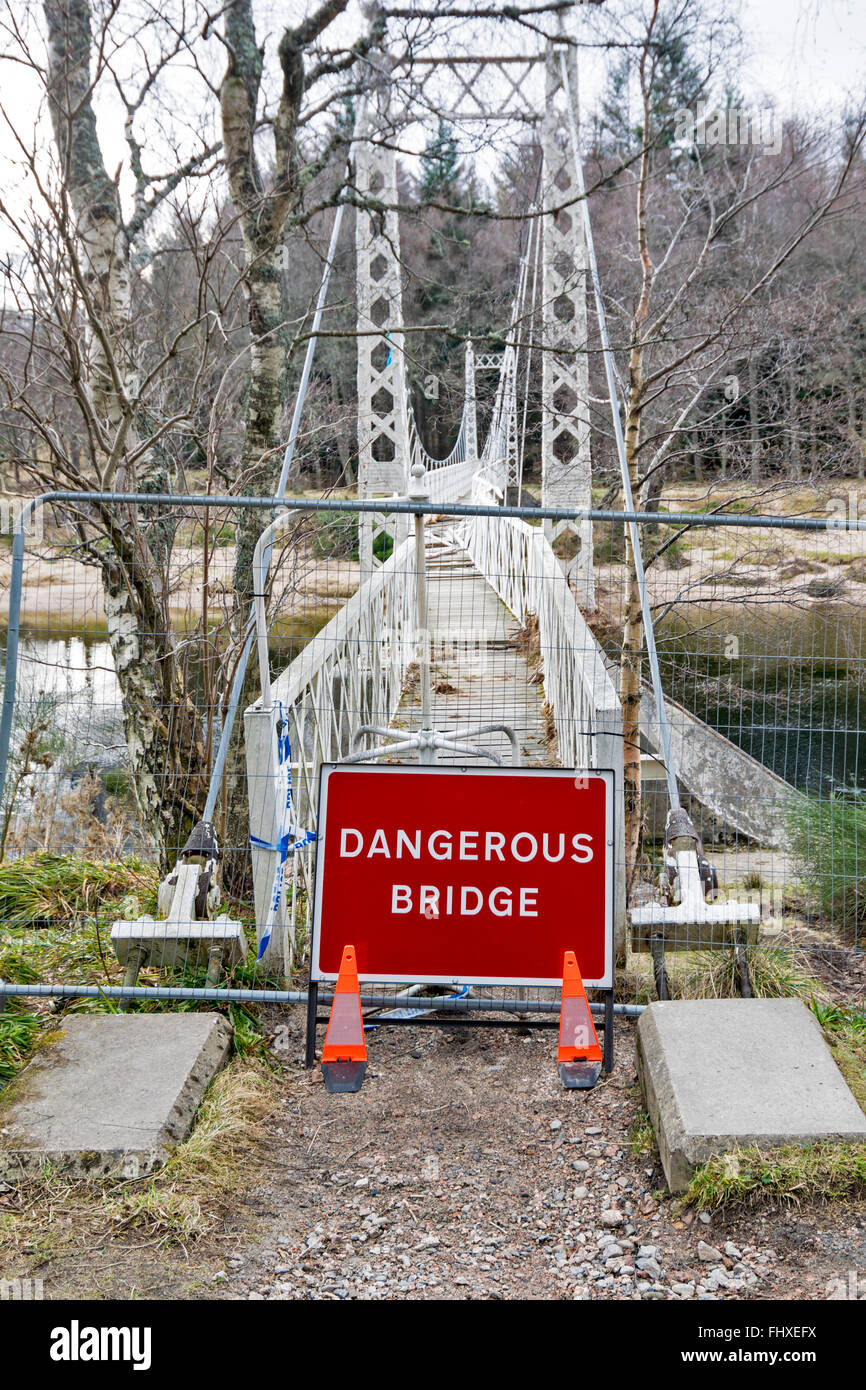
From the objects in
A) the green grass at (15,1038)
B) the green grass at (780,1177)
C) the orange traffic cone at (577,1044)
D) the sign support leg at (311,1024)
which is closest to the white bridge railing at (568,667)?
the orange traffic cone at (577,1044)

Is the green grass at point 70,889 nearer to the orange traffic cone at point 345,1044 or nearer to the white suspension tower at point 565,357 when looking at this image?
the orange traffic cone at point 345,1044

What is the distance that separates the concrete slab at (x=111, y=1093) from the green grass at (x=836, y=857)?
137 inches

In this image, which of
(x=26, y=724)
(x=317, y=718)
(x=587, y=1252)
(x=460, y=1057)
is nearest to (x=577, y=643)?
(x=317, y=718)

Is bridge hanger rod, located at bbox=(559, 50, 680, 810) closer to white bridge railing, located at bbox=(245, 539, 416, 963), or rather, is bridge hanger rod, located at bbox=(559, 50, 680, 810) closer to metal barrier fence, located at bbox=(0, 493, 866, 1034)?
metal barrier fence, located at bbox=(0, 493, 866, 1034)

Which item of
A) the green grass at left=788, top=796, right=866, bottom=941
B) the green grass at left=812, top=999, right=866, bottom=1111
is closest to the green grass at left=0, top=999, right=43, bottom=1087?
the green grass at left=812, top=999, right=866, bottom=1111

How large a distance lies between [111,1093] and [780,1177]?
187 centimetres

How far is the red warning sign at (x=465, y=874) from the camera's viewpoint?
3139 mm

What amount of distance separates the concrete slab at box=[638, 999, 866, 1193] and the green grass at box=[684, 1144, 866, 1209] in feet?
0.09

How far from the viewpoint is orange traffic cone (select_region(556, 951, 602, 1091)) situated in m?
2.94

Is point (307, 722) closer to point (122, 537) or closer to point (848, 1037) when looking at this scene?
point (122, 537)

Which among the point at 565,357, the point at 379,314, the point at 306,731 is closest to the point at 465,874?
the point at 306,731

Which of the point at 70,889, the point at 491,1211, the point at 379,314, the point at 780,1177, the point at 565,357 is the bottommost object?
the point at 491,1211

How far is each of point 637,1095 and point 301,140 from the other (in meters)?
5.44

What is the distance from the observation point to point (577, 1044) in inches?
117
